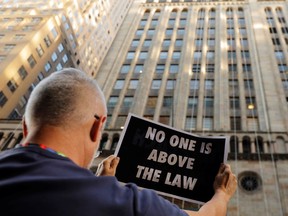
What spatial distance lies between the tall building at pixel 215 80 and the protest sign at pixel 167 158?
16.2 metres

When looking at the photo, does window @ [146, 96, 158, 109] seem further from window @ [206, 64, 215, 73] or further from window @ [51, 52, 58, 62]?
window @ [51, 52, 58, 62]

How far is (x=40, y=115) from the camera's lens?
6.98ft

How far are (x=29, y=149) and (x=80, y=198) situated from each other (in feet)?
1.50

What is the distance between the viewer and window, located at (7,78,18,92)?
117 feet

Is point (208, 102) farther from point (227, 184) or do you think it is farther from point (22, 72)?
point (227, 184)

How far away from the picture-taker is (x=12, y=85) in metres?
36.2

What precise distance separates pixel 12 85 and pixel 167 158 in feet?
115

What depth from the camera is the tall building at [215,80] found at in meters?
22.0

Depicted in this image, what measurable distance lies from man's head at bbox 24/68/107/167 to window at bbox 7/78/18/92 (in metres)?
36.3

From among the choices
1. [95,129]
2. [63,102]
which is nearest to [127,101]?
[95,129]

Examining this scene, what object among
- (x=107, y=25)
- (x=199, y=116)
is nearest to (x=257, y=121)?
(x=199, y=116)

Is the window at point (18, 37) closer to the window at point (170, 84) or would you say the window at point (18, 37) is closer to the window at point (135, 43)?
the window at point (135, 43)

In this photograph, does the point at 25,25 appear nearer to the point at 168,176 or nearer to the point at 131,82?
the point at 131,82

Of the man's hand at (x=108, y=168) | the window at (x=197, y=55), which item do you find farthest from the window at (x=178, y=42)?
the man's hand at (x=108, y=168)
